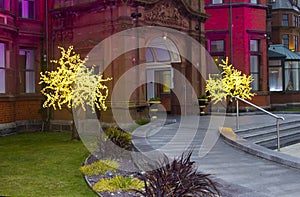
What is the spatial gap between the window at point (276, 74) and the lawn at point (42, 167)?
1935cm

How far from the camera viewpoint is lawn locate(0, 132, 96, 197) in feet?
19.5

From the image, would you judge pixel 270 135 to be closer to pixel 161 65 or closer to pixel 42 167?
pixel 42 167

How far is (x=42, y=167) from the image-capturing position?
7602 mm

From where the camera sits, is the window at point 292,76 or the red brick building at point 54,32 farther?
the window at point 292,76

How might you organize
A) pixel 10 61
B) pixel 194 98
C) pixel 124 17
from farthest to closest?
pixel 194 98, pixel 10 61, pixel 124 17

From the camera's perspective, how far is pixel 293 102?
27062 millimetres

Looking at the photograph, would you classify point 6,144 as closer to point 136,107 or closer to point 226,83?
point 136,107

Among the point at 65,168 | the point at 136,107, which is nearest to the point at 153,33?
the point at 136,107

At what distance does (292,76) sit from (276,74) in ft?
6.35

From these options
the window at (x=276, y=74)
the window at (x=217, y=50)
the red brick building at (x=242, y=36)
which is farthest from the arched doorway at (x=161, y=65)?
the window at (x=276, y=74)

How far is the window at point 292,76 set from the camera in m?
27.8

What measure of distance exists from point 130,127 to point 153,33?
13.0 ft

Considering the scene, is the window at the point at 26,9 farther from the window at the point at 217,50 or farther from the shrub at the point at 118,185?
the shrub at the point at 118,185

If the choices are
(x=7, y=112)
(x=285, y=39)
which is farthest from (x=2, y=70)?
(x=285, y=39)
